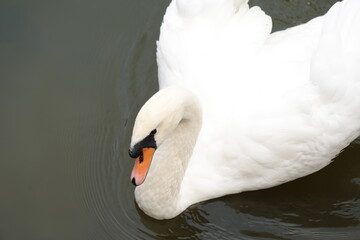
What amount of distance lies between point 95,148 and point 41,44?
1576 millimetres

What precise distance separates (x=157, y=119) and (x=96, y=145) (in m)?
2.01

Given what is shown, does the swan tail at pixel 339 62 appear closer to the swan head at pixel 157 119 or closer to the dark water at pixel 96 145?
the swan head at pixel 157 119

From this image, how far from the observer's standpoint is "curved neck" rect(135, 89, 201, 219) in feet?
17.3

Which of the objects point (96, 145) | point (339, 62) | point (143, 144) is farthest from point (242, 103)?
point (96, 145)

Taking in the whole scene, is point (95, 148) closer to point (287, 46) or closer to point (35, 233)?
point (35, 233)

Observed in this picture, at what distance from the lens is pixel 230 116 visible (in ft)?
17.0

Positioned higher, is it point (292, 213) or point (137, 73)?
point (137, 73)

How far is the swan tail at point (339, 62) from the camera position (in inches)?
200

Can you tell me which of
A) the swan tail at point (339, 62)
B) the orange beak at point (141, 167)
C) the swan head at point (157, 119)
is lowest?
the orange beak at point (141, 167)

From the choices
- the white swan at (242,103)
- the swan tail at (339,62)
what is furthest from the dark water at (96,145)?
the swan tail at (339,62)

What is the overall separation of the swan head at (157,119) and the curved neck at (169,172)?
0.19 meters

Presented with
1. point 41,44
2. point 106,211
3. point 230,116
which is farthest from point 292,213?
point 41,44

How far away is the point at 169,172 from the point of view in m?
5.42

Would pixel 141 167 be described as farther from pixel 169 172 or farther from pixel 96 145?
pixel 96 145
